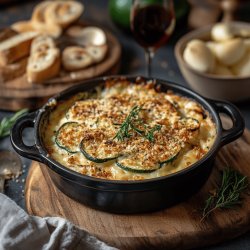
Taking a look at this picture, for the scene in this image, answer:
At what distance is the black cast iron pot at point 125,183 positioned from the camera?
2.21 m

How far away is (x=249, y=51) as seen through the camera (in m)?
3.30

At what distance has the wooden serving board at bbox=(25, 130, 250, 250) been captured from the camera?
229 centimetres

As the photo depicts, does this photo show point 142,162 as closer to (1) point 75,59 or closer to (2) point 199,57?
(2) point 199,57

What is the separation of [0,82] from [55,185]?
1.12 m

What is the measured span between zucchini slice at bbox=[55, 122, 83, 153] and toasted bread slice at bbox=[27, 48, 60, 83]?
2.95 ft

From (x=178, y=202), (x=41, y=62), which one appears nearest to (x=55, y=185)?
(x=178, y=202)

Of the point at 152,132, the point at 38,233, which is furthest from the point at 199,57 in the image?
the point at 38,233

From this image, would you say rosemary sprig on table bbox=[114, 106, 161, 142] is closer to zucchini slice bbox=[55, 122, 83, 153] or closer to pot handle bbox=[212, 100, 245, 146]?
zucchini slice bbox=[55, 122, 83, 153]

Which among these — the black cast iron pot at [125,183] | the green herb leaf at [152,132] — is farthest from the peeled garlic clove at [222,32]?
the green herb leaf at [152,132]

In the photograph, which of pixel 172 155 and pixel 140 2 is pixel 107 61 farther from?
pixel 172 155

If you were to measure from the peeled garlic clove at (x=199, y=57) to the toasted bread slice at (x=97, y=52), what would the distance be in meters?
0.65

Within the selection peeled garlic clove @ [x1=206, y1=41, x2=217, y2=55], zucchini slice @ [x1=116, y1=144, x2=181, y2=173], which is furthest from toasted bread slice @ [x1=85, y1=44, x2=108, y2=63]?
zucchini slice @ [x1=116, y1=144, x2=181, y2=173]

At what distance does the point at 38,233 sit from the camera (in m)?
2.19

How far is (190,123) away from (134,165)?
414mm
